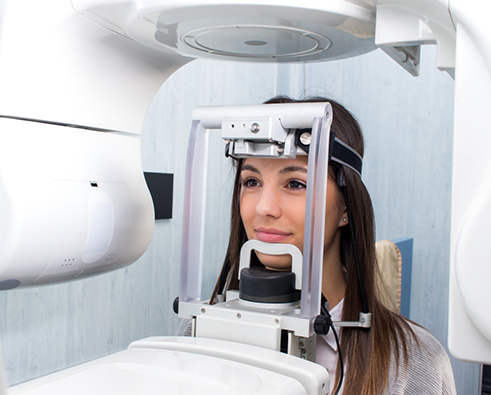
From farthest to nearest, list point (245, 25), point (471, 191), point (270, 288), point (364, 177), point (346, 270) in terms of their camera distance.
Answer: point (364, 177)
point (346, 270)
point (270, 288)
point (245, 25)
point (471, 191)

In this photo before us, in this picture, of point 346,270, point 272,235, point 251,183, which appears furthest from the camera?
point 346,270

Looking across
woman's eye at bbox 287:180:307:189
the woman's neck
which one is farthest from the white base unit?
the woman's neck

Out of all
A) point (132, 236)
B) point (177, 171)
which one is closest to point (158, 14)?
point (132, 236)

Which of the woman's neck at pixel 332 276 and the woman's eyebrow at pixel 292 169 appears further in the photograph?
the woman's neck at pixel 332 276

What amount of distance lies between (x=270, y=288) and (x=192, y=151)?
0.28 meters

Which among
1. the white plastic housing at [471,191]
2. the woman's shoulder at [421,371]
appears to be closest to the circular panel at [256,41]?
the white plastic housing at [471,191]

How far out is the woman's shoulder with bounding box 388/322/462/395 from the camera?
1023 millimetres

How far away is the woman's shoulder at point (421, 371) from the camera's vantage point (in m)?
1.02

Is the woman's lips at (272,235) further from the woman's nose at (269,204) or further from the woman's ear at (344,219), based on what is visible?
A: the woman's ear at (344,219)

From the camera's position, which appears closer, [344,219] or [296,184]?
[296,184]

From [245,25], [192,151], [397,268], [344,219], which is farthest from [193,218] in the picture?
[397,268]

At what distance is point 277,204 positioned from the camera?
100 centimetres

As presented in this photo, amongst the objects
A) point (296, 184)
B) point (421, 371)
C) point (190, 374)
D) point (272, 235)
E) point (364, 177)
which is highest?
point (364, 177)

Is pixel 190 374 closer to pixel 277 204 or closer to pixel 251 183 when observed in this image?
pixel 277 204
